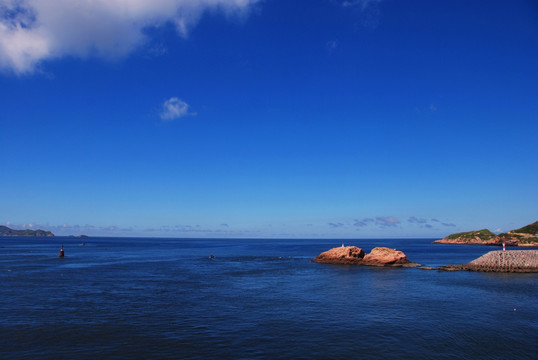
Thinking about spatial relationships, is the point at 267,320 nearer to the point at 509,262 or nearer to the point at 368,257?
the point at 509,262

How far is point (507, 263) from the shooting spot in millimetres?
66562

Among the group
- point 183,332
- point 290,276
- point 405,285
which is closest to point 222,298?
point 183,332

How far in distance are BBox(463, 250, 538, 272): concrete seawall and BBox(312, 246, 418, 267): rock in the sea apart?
14328 mm

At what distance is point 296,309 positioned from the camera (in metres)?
35.2

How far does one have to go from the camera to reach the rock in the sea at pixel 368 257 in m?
80.6

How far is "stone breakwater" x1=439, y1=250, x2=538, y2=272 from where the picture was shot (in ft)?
214

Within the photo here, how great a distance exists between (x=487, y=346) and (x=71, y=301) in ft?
131

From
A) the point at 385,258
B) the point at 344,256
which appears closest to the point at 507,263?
the point at 385,258

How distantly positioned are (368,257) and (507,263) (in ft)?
94.9

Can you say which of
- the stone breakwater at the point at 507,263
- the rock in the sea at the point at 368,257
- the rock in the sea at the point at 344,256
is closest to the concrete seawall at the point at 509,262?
the stone breakwater at the point at 507,263

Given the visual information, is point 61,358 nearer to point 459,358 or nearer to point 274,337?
point 274,337

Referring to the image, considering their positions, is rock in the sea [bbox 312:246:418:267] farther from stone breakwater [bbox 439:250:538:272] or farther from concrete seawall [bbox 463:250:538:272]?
concrete seawall [bbox 463:250:538:272]

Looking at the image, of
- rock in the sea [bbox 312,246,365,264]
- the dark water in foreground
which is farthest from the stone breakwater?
rock in the sea [bbox 312,246,365,264]

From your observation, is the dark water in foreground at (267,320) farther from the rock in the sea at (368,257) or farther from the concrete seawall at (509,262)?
the rock in the sea at (368,257)
